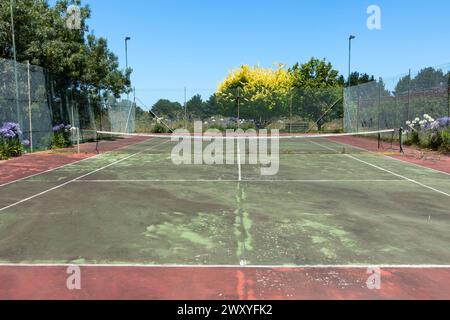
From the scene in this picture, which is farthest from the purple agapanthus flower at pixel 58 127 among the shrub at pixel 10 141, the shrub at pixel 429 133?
the shrub at pixel 429 133

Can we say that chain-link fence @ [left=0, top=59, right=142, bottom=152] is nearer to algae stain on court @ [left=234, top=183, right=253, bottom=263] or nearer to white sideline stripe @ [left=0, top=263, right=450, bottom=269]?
algae stain on court @ [left=234, top=183, right=253, bottom=263]

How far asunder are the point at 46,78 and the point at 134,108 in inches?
626

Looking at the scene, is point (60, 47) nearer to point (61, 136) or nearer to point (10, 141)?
point (61, 136)

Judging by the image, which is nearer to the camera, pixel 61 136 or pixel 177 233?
pixel 177 233

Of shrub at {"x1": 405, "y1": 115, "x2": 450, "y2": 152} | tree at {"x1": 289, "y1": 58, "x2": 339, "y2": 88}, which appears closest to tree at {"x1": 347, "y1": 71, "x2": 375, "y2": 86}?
tree at {"x1": 289, "y1": 58, "x2": 339, "y2": 88}

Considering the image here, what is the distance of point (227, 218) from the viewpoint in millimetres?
7586

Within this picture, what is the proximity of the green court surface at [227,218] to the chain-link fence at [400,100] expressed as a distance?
28.9ft

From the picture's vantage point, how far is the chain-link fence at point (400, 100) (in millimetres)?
20219

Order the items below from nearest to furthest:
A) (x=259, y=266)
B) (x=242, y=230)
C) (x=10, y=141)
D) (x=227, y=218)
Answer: (x=259, y=266)
(x=242, y=230)
(x=227, y=218)
(x=10, y=141)

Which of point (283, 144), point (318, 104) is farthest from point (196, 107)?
point (283, 144)

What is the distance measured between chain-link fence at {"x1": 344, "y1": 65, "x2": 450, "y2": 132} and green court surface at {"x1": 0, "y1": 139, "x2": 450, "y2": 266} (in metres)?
8.80

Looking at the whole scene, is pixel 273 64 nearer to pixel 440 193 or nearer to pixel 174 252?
pixel 440 193

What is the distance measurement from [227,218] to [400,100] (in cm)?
1988

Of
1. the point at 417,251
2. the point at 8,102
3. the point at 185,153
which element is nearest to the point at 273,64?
the point at 185,153
